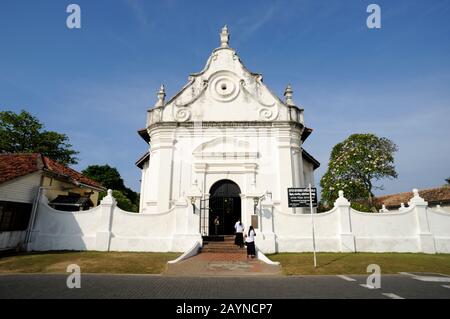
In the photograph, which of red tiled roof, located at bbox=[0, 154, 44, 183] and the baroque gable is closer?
red tiled roof, located at bbox=[0, 154, 44, 183]

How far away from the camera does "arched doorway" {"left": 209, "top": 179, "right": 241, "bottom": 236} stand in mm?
16203

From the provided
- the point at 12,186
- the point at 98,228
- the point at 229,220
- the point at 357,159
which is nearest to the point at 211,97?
the point at 229,220

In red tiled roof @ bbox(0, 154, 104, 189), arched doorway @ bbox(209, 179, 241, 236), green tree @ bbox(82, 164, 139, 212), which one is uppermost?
green tree @ bbox(82, 164, 139, 212)

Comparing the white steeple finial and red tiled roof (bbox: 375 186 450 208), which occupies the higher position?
the white steeple finial

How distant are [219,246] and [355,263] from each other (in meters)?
6.11

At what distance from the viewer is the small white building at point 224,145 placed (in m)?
16.2

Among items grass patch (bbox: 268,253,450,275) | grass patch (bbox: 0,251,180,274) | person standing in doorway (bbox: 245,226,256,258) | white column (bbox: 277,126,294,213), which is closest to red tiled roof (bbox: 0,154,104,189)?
grass patch (bbox: 0,251,180,274)

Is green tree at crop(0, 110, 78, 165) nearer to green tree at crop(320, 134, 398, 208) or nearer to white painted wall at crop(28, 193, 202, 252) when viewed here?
white painted wall at crop(28, 193, 202, 252)

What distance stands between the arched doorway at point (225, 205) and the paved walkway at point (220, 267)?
4537 mm

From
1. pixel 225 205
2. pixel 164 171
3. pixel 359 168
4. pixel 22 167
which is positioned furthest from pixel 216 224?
pixel 359 168

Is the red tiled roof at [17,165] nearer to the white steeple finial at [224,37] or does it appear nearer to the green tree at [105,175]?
the white steeple finial at [224,37]

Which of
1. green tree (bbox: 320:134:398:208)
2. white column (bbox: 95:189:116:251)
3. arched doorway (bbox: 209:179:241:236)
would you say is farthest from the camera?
green tree (bbox: 320:134:398:208)

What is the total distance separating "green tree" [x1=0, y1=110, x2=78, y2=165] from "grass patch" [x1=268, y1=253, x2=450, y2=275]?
29.2m
